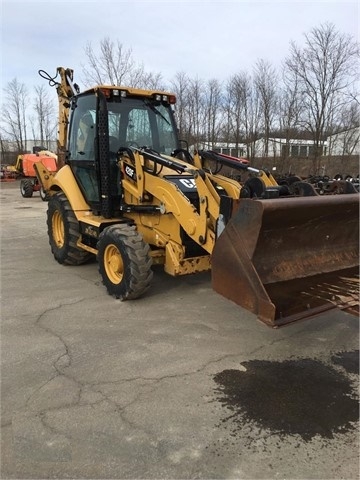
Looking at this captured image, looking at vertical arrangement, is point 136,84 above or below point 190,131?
above

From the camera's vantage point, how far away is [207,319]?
4844 millimetres

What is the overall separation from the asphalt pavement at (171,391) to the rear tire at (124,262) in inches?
8.2

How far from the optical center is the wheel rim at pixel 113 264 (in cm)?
544

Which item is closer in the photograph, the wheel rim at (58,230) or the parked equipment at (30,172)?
the wheel rim at (58,230)

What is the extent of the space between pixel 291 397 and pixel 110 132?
418 centimetres

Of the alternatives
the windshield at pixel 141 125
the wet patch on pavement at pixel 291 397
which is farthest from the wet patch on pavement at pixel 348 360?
the windshield at pixel 141 125

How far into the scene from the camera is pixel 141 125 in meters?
6.21

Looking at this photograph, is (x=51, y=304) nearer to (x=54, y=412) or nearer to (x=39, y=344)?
(x=39, y=344)

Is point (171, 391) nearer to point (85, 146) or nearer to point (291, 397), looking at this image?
point (291, 397)

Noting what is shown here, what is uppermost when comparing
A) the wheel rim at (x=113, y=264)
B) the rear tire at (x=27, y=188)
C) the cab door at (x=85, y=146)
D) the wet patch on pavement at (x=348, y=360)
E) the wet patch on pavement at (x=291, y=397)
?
the cab door at (x=85, y=146)

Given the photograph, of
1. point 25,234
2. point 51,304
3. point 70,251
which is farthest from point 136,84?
point 51,304

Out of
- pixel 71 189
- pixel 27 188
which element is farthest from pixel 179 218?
pixel 27 188

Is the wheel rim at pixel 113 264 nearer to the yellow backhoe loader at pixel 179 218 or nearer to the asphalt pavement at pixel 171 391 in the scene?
the yellow backhoe loader at pixel 179 218

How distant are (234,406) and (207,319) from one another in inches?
67.4
